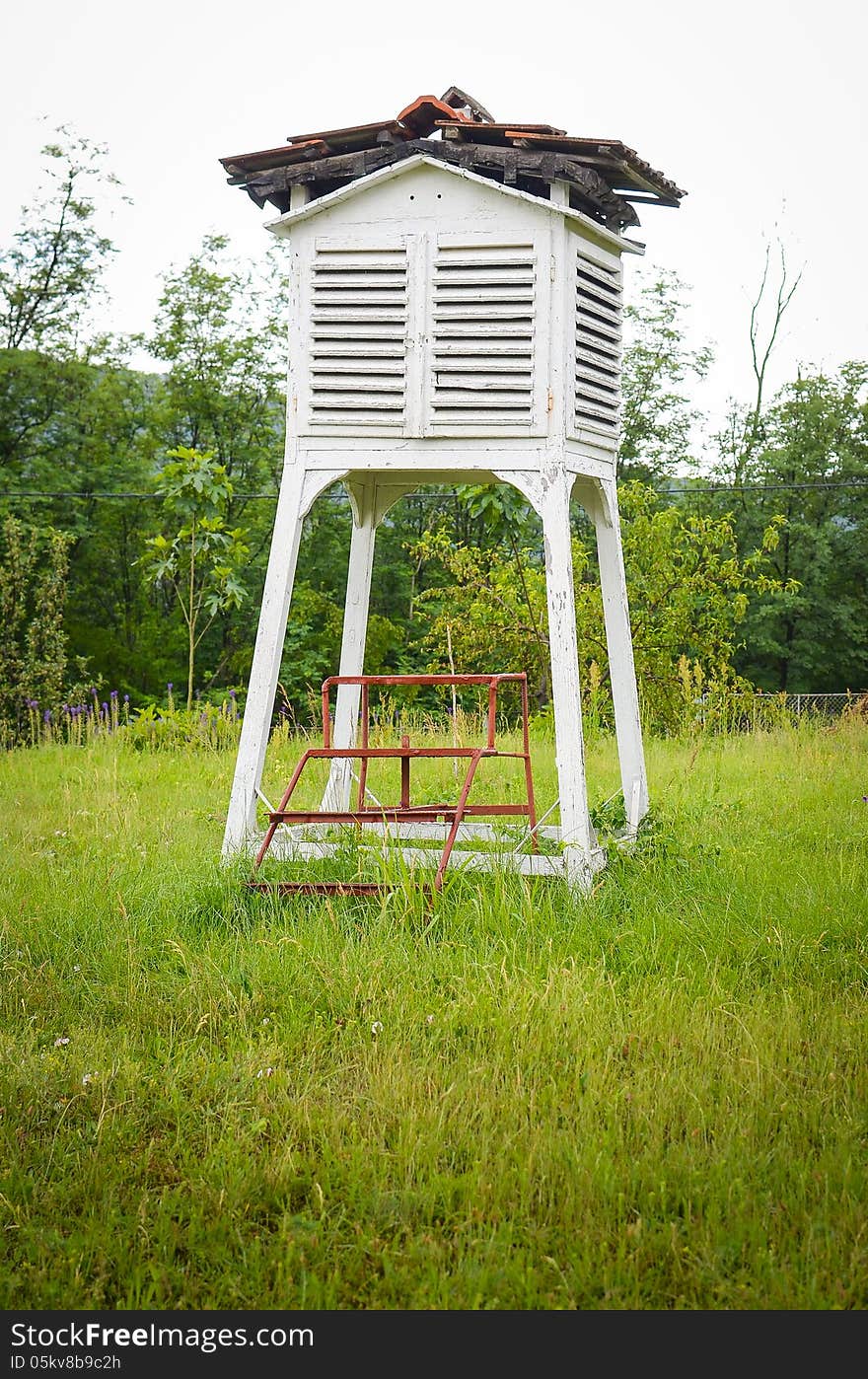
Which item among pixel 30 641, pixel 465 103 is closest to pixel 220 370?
pixel 30 641

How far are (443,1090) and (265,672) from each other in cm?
A: 324

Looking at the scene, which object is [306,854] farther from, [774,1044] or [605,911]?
[774,1044]

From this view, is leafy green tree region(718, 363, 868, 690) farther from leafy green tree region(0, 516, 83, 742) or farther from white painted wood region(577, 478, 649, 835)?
white painted wood region(577, 478, 649, 835)

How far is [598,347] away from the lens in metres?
7.21

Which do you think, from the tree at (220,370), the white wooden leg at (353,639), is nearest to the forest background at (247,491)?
the tree at (220,370)

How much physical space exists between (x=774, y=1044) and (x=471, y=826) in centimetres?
353

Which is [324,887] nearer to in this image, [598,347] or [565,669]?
[565,669]

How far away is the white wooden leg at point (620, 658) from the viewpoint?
759 cm

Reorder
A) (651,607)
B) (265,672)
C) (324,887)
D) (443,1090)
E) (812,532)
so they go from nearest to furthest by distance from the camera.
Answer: (443,1090), (324,887), (265,672), (651,607), (812,532)

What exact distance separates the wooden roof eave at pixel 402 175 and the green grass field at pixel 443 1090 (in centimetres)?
334

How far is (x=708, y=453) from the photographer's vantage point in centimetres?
3341

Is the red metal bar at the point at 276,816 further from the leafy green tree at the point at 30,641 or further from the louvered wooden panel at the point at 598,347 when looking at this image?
the leafy green tree at the point at 30,641

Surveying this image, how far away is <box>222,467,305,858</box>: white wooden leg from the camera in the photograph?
6938 millimetres
